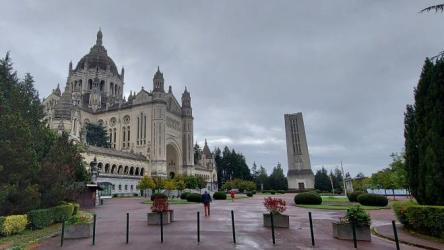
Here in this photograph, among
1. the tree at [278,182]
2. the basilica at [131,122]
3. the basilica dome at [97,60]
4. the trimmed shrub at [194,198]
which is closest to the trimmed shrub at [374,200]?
the trimmed shrub at [194,198]

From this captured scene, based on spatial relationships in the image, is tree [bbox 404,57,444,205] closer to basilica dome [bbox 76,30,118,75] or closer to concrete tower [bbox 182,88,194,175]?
concrete tower [bbox 182,88,194,175]

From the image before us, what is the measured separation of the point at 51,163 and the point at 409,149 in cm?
1939

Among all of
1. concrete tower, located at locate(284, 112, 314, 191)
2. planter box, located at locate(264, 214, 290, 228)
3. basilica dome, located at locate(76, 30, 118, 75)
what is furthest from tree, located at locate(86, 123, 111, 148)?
planter box, located at locate(264, 214, 290, 228)

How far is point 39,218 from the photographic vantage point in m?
15.4

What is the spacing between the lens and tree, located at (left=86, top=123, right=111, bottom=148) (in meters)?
84.4

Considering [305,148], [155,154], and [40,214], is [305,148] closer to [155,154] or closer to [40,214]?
→ [155,154]

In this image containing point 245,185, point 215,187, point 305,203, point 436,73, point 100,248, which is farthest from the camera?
point 215,187

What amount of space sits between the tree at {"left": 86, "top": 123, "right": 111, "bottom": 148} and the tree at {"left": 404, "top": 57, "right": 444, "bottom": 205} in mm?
82635

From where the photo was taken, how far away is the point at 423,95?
13367mm

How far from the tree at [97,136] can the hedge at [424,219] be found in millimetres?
82763

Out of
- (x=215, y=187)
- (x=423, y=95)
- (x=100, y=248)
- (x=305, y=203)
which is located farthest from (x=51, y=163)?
(x=215, y=187)

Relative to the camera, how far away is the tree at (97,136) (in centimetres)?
8436

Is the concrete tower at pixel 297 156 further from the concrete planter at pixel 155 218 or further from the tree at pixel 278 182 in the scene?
the concrete planter at pixel 155 218

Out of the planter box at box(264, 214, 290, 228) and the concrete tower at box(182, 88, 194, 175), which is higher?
the concrete tower at box(182, 88, 194, 175)
